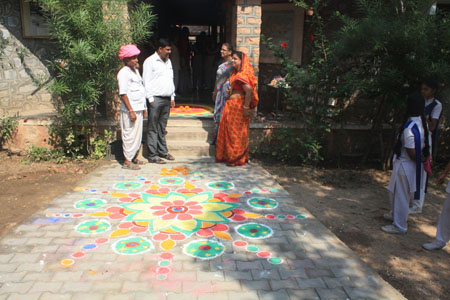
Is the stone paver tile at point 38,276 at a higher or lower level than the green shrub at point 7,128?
lower

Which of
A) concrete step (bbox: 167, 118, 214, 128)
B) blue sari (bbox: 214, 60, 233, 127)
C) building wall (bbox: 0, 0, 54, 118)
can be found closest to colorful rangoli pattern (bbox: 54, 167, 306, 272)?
blue sari (bbox: 214, 60, 233, 127)

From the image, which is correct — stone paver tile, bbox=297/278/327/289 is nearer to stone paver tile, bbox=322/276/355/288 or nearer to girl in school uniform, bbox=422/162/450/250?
stone paver tile, bbox=322/276/355/288

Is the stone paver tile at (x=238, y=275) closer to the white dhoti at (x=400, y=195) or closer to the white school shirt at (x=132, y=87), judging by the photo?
the white dhoti at (x=400, y=195)

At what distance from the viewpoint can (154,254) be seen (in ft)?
10.8

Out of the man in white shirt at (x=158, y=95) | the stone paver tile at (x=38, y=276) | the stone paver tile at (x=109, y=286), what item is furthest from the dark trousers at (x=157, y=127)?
the stone paver tile at (x=109, y=286)

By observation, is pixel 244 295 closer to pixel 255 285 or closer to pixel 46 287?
pixel 255 285

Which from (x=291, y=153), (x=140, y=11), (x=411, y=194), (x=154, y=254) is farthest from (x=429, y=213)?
(x=140, y=11)

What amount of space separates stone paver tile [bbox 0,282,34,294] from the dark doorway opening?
7058mm

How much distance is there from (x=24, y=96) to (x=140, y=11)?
132 inches

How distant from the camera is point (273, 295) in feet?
9.01

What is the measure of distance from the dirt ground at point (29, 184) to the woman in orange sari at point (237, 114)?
2169 millimetres

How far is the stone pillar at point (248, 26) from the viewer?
6.42 meters

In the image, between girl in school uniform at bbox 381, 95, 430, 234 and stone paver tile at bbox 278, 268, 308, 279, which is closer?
stone paver tile at bbox 278, 268, 308, 279

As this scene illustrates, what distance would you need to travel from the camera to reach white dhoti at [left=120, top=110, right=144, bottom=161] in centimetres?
564
